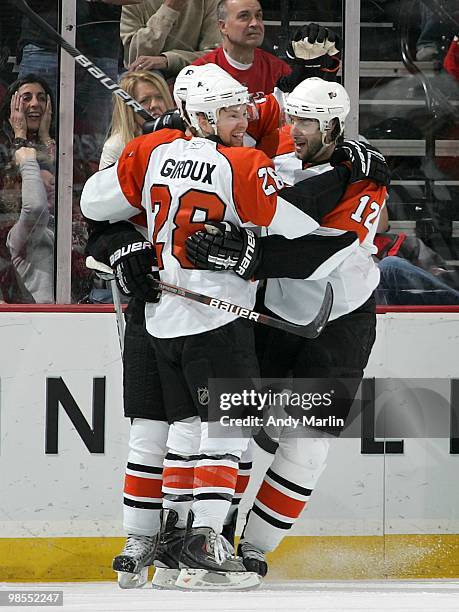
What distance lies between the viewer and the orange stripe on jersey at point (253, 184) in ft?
10.5

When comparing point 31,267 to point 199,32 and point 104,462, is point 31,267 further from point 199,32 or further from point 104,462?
point 199,32

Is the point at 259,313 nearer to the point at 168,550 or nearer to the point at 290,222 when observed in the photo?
the point at 290,222

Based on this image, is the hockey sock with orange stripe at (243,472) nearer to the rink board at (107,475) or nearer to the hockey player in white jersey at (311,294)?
the hockey player in white jersey at (311,294)

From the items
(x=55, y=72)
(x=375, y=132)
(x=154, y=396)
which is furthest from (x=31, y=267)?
(x=375, y=132)

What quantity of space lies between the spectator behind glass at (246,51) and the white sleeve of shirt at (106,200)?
1.02 m

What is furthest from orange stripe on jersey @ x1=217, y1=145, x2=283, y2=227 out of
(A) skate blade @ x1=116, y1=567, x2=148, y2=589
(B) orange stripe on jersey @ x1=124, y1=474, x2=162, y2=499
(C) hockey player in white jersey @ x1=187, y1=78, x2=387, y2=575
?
(A) skate blade @ x1=116, y1=567, x2=148, y2=589

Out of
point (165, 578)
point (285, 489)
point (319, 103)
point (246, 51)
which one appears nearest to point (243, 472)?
point (285, 489)

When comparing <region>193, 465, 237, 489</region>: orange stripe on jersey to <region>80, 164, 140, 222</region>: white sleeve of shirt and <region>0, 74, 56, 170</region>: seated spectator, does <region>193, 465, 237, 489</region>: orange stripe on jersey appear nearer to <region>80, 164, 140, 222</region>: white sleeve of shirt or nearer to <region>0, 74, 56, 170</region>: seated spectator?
<region>80, 164, 140, 222</region>: white sleeve of shirt

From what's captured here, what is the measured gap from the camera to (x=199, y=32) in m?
4.31

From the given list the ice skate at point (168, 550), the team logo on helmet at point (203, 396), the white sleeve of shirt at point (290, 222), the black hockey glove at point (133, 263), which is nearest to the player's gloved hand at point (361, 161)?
the white sleeve of shirt at point (290, 222)

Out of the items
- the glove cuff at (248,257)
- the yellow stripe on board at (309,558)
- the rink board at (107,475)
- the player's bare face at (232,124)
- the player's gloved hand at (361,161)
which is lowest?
the yellow stripe on board at (309,558)

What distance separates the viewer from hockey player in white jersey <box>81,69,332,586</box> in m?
3.23

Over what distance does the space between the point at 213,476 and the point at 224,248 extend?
554 millimetres

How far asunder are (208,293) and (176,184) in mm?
279
